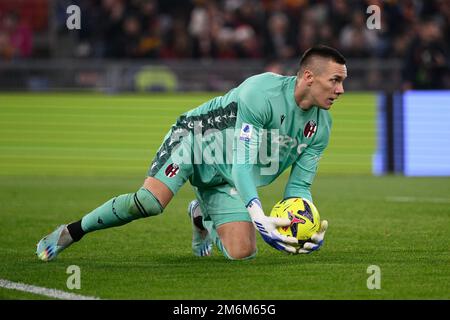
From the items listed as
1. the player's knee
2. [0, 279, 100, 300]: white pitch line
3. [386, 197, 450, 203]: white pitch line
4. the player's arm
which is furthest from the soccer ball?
[386, 197, 450, 203]: white pitch line

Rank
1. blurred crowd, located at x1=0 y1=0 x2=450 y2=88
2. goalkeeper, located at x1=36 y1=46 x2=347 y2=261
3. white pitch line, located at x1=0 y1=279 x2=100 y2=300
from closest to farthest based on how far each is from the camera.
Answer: white pitch line, located at x1=0 y1=279 x2=100 y2=300 < goalkeeper, located at x1=36 y1=46 x2=347 y2=261 < blurred crowd, located at x1=0 y1=0 x2=450 y2=88

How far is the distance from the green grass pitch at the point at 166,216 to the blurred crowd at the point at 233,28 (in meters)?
1.98

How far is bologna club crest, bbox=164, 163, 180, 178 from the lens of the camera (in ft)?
26.4

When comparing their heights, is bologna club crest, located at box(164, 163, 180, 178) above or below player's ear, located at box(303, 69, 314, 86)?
below

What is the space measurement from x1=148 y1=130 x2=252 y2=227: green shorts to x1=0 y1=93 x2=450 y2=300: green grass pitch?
1.25 feet

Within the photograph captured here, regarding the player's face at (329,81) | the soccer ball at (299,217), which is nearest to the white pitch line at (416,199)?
the soccer ball at (299,217)

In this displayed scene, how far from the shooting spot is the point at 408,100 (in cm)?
1759

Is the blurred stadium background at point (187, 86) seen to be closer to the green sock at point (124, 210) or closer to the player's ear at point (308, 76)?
the green sock at point (124, 210)

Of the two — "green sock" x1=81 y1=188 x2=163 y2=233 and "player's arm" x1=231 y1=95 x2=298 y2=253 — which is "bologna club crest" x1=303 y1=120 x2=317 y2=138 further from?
"green sock" x1=81 y1=188 x2=163 y2=233

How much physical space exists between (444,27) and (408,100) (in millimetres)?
3252

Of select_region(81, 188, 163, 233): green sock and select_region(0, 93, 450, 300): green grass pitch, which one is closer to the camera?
select_region(0, 93, 450, 300): green grass pitch
